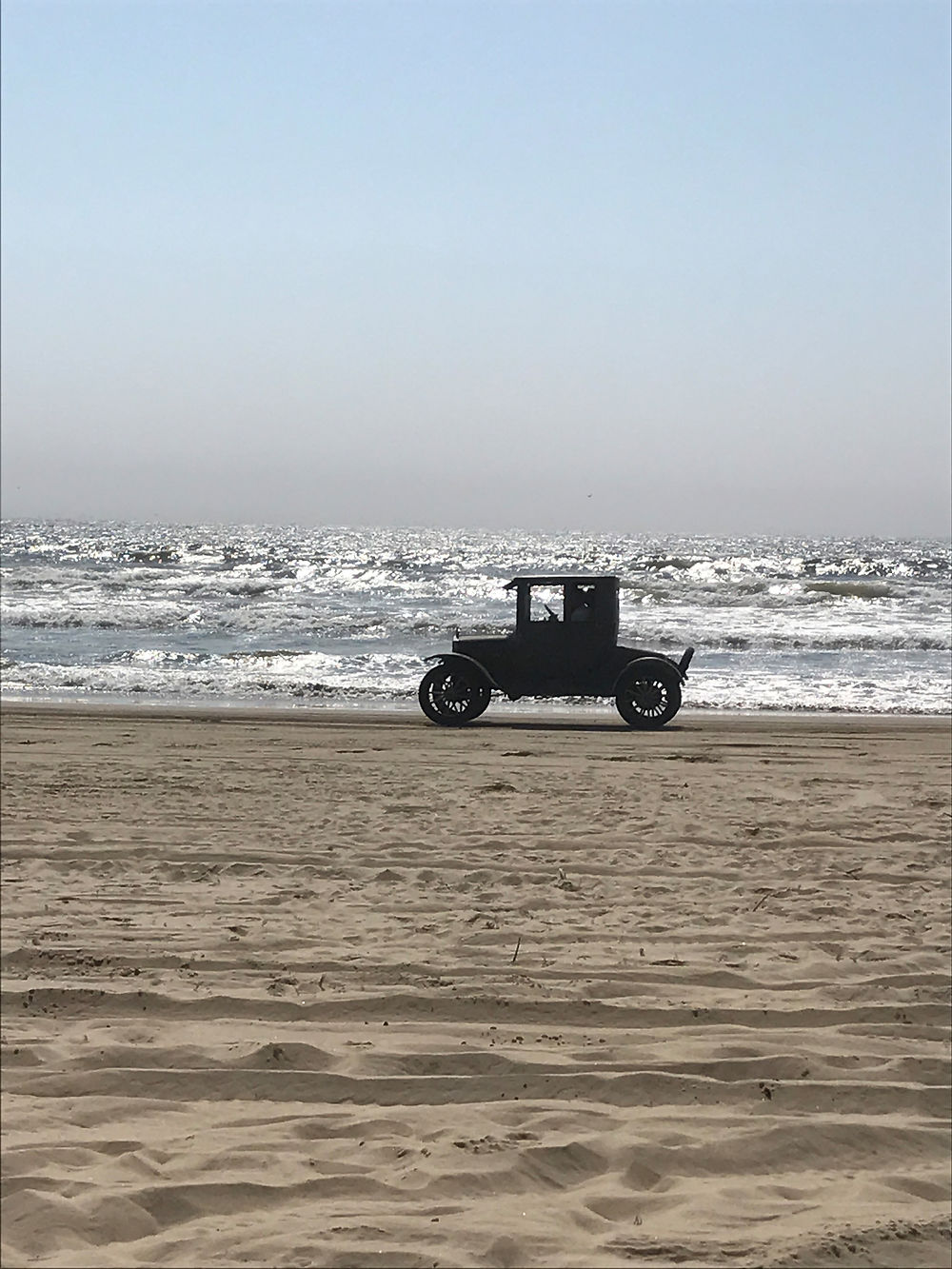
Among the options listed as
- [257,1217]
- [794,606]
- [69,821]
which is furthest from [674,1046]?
[794,606]

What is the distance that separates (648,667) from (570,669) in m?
0.89

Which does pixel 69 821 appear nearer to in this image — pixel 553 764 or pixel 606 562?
pixel 553 764

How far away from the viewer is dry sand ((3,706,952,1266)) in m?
3.67

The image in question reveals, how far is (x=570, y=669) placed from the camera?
15359 millimetres

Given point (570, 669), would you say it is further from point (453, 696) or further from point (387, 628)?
point (387, 628)

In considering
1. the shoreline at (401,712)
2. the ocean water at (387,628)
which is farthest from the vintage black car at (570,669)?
the ocean water at (387,628)

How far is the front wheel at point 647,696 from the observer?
603 inches

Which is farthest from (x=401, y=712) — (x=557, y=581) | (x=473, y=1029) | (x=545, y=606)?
(x=473, y=1029)

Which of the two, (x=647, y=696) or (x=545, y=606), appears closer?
(x=647, y=696)

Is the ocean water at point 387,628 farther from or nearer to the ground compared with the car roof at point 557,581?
nearer to the ground

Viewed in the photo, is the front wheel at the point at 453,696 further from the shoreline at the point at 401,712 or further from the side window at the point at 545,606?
the side window at the point at 545,606

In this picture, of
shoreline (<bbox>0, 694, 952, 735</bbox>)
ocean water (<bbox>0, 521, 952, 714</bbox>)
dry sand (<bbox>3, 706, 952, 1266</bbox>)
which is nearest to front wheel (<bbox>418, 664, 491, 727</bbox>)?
shoreline (<bbox>0, 694, 952, 735</bbox>)

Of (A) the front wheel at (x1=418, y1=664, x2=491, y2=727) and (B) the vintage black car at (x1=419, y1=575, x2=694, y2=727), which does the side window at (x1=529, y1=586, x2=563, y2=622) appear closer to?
(B) the vintage black car at (x1=419, y1=575, x2=694, y2=727)

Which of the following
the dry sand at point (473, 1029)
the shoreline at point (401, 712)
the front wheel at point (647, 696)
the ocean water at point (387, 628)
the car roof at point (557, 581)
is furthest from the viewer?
the ocean water at point (387, 628)
